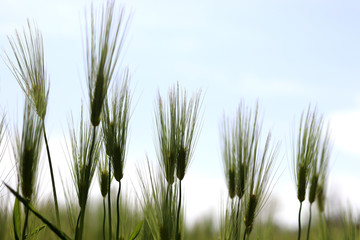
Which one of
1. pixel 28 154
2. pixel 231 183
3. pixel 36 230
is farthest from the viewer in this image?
pixel 231 183

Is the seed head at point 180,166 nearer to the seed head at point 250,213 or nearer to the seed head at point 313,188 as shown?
the seed head at point 250,213

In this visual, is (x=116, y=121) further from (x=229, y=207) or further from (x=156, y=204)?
(x=229, y=207)

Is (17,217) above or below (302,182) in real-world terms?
below

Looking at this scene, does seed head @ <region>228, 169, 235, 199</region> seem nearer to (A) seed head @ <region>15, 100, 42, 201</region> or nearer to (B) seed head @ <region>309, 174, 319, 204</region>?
(B) seed head @ <region>309, 174, 319, 204</region>

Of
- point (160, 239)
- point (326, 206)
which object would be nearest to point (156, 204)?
point (160, 239)

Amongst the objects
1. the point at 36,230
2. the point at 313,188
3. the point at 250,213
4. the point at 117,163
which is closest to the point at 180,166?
the point at 117,163

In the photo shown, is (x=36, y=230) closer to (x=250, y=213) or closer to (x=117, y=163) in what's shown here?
(x=117, y=163)

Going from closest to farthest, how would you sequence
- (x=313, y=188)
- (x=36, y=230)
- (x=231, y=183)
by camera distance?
(x=36, y=230), (x=231, y=183), (x=313, y=188)

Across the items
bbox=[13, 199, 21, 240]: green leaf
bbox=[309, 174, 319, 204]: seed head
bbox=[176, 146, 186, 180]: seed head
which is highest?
bbox=[176, 146, 186, 180]: seed head

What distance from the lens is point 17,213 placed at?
125cm

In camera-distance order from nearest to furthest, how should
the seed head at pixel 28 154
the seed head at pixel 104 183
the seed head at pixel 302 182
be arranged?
the seed head at pixel 28 154 → the seed head at pixel 104 183 → the seed head at pixel 302 182

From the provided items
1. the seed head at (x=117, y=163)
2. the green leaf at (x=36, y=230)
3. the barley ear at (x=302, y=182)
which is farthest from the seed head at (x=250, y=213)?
the green leaf at (x=36, y=230)

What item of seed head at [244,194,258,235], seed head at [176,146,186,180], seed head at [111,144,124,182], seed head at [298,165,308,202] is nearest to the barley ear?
seed head at [298,165,308,202]

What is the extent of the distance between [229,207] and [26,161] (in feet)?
2.03
